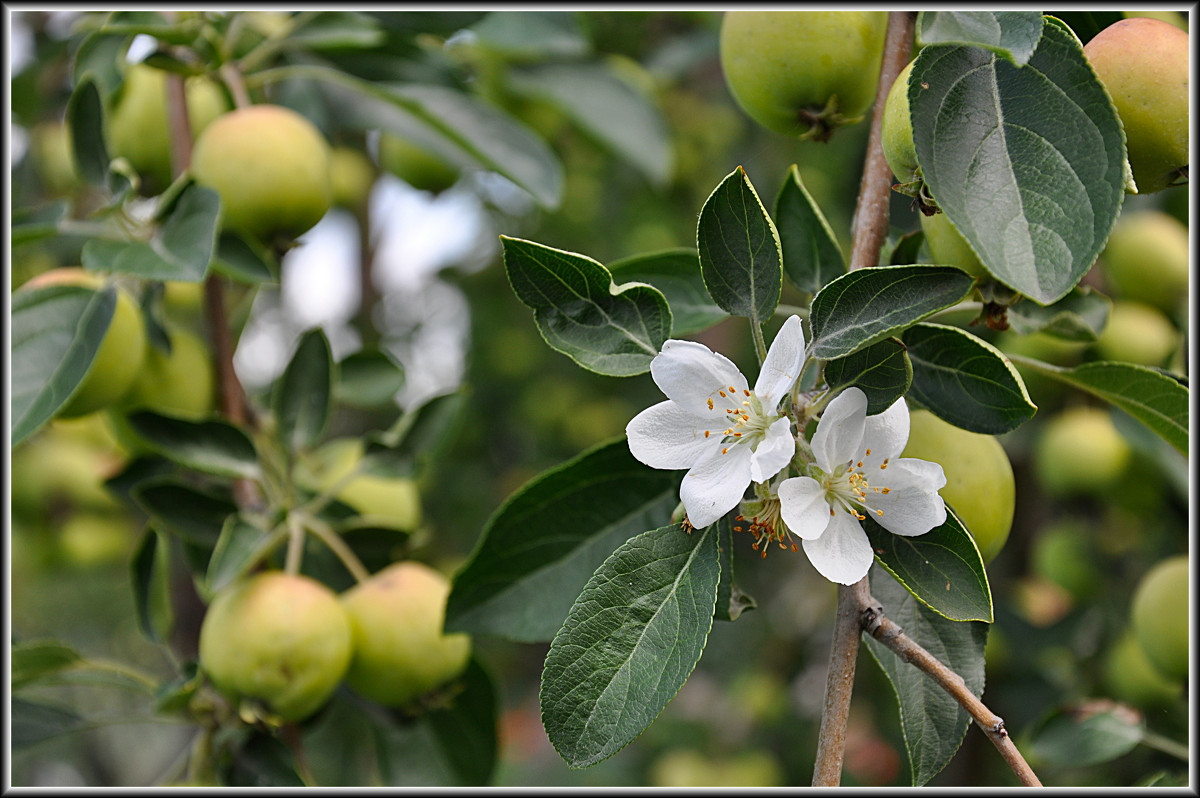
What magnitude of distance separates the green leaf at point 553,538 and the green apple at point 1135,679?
2.51 ft

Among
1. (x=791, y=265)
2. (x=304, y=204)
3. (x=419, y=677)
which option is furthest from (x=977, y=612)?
(x=304, y=204)

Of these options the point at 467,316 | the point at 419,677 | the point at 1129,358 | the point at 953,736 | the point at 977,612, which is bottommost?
the point at 467,316

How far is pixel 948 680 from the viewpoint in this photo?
1.53 feet

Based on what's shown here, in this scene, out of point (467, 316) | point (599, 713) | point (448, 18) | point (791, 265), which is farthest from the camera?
point (467, 316)

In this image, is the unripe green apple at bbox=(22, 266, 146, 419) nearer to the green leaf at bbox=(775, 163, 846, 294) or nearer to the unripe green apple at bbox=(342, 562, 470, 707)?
the unripe green apple at bbox=(342, 562, 470, 707)

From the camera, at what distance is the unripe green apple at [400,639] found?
0.81 metres

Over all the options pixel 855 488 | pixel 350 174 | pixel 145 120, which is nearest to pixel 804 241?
pixel 855 488

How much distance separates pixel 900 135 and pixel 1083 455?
2.97 ft

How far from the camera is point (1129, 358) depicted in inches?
42.0

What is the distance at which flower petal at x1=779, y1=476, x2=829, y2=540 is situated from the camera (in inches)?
17.9

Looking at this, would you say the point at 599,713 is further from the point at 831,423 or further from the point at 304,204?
the point at 304,204

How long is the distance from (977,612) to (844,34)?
0.38 meters

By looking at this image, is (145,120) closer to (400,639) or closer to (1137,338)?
(400,639)

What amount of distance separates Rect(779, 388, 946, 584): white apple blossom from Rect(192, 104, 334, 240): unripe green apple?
23.6 inches
